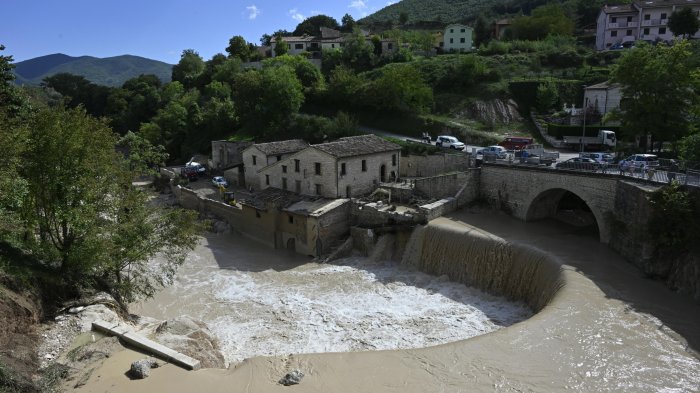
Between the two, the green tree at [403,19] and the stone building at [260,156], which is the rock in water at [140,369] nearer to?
the stone building at [260,156]

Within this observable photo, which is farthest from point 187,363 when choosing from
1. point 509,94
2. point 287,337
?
point 509,94

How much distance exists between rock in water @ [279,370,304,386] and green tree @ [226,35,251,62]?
77.5 metres

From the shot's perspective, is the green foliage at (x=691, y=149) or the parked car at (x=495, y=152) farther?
the parked car at (x=495, y=152)

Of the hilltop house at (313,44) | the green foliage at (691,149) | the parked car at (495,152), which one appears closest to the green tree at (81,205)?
the parked car at (495,152)

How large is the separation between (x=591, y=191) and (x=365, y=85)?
3208cm

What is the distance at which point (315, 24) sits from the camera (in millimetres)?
106938

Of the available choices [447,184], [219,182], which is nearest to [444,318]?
[447,184]

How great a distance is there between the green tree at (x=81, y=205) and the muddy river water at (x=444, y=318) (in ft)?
15.5

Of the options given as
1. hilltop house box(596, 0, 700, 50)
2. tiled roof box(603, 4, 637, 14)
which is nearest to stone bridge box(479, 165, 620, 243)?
hilltop house box(596, 0, 700, 50)

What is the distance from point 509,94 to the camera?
182ft

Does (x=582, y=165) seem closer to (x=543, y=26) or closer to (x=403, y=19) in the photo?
(x=543, y=26)

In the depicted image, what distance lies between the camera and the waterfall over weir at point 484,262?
2314 centimetres

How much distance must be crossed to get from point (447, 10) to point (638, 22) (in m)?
68.0

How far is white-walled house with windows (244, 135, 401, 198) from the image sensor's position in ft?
111
